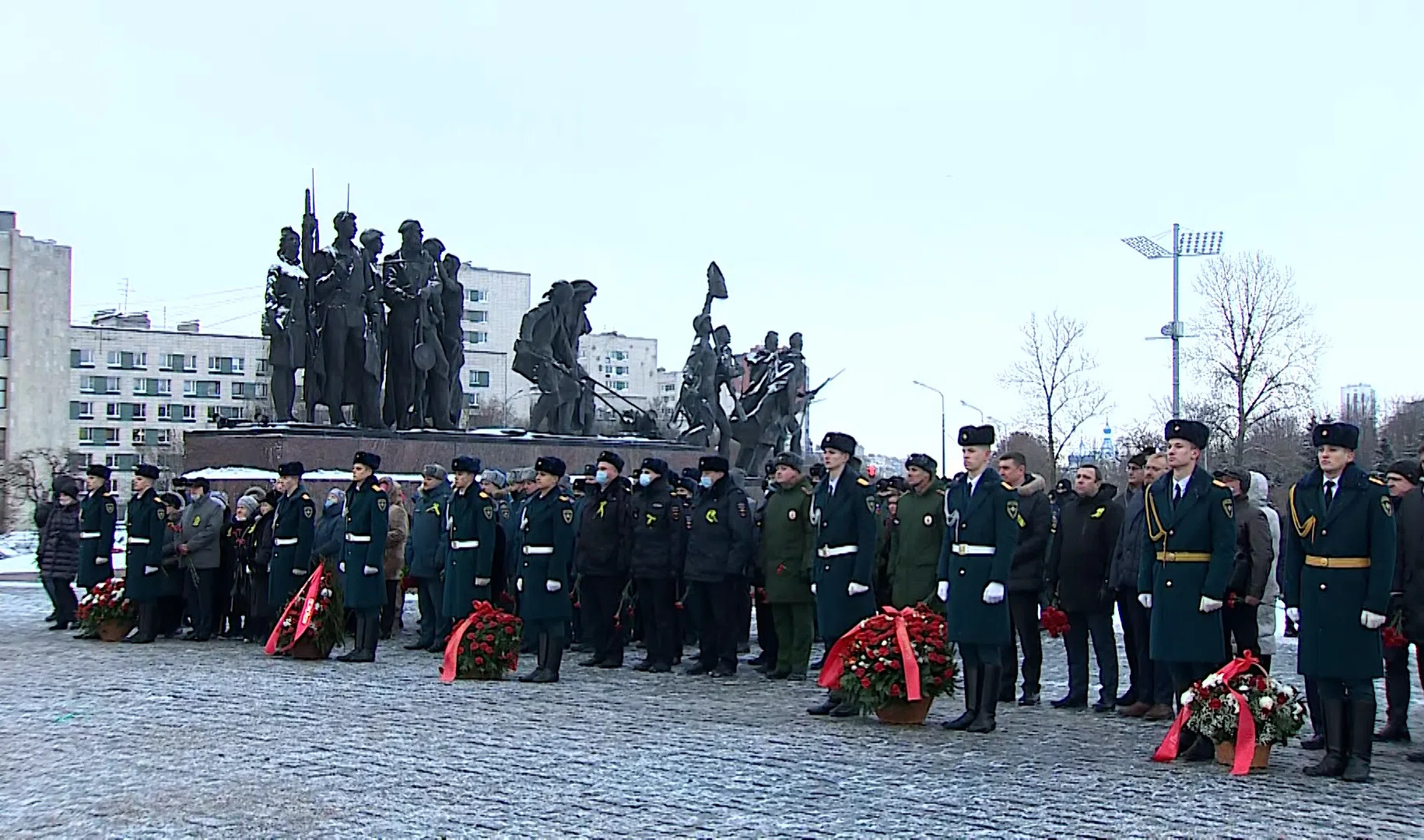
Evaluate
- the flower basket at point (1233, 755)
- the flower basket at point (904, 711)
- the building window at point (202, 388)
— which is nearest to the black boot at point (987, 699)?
the flower basket at point (904, 711)

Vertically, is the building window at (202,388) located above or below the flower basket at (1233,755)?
above

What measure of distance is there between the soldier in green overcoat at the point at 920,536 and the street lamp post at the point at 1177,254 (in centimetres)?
2546

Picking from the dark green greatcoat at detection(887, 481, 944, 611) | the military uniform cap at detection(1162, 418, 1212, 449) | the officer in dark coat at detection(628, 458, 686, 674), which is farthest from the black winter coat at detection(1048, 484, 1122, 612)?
the officer in dark coat at detection(628, 458, 686, 674)

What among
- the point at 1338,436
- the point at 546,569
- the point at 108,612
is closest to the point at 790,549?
the point at 546,569

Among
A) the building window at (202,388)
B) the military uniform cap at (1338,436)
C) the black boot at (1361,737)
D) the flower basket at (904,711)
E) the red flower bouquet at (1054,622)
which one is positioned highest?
the building window at (202,388)

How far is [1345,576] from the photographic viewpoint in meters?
7.83

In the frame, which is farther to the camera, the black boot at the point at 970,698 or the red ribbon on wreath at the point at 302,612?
the red ribbon on wreath at the point at 302,612

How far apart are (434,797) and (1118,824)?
10.4 feet

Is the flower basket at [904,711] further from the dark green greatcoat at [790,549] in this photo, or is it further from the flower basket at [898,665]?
the dark green greatcoat at [790,549]

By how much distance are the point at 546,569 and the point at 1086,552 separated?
13.7 ft

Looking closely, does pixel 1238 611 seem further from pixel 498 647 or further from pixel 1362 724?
pixel 498 647

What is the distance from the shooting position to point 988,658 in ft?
30.4

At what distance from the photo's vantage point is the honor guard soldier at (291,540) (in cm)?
1377

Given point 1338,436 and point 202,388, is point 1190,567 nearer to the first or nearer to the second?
point 1338,436
